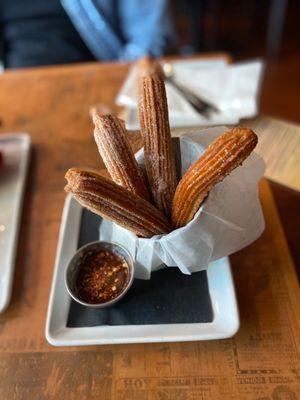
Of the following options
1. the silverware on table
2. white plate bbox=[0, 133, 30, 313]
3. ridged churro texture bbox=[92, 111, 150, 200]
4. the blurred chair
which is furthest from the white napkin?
the blurred chair

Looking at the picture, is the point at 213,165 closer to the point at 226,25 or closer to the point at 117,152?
the point at 117,152

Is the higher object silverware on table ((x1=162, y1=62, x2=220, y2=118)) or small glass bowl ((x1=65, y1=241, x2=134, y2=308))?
small glass bowl ((x1=65, y1=241, x2=134, y2=308))

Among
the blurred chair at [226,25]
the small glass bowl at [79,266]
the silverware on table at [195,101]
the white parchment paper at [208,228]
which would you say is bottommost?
the blurred chair at [226,25]

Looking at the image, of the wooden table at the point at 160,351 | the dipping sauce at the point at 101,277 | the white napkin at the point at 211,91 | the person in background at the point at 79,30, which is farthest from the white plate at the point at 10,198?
the person in background at the point at 79,30

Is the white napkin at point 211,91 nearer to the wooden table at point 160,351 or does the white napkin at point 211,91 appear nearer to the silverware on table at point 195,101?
the silverware on table at point 195,101

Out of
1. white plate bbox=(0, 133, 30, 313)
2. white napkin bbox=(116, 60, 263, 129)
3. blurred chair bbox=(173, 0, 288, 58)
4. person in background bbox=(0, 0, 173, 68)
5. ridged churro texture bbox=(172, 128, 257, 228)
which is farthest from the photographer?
blurred chair bbox=(173, 0, 288, 58)

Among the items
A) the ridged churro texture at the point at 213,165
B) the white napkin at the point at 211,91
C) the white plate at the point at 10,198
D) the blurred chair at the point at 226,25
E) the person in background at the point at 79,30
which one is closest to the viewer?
the ridged churro texture at the point at 213,165

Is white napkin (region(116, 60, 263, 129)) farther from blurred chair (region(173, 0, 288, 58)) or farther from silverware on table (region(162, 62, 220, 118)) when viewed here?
blurred chair (region(173, 0, 288, 58))

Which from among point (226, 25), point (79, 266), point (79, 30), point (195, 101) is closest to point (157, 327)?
point (79, 266)
